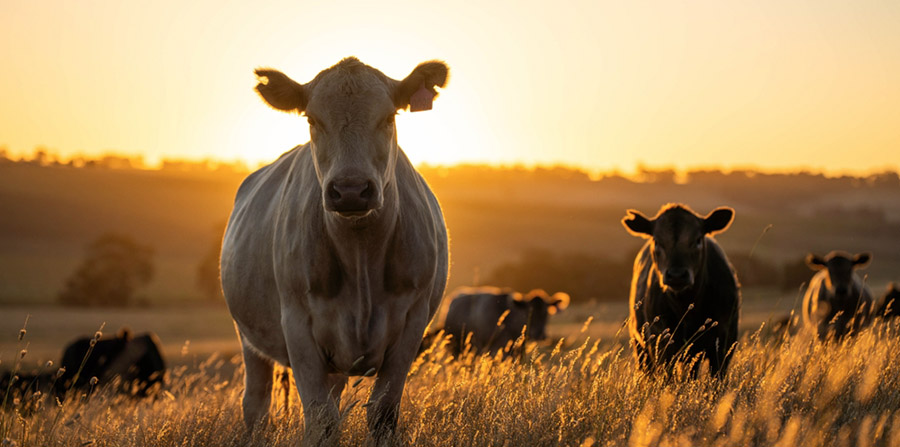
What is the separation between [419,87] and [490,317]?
13502 millimetres

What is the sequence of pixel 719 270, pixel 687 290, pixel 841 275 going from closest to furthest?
pixel 687 290, pixel 719 270, pixel 841 275

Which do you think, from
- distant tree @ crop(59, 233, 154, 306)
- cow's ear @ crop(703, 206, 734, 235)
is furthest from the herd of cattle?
distant tree @ crop(59, 233, 154, 306)

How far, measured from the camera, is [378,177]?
16.3 ft

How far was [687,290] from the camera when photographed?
779cm

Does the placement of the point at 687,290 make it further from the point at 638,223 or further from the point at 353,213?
the point at 353,213

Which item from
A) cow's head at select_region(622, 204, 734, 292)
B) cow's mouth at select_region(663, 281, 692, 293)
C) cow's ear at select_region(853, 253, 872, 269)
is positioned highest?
cow's head at select_region(622, 204, 734, 292)

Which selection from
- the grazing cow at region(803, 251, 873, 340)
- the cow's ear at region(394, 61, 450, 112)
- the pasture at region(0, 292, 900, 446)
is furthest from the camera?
the grazing cow at region(803, 251, 873, 340)

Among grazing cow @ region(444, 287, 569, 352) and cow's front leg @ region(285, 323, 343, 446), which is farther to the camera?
grazing cow @ region(444, 287, 569, 352)

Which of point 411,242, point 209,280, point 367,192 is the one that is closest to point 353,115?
point 367,192

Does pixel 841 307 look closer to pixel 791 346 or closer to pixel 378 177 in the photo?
pixel 791 346

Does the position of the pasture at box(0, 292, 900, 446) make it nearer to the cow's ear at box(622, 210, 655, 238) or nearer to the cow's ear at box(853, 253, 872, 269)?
the cow's ear at box(622, 210, 655, 238)

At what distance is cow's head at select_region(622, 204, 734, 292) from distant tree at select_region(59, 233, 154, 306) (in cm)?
6380

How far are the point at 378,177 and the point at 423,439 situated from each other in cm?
143

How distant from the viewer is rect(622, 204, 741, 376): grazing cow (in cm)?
754
